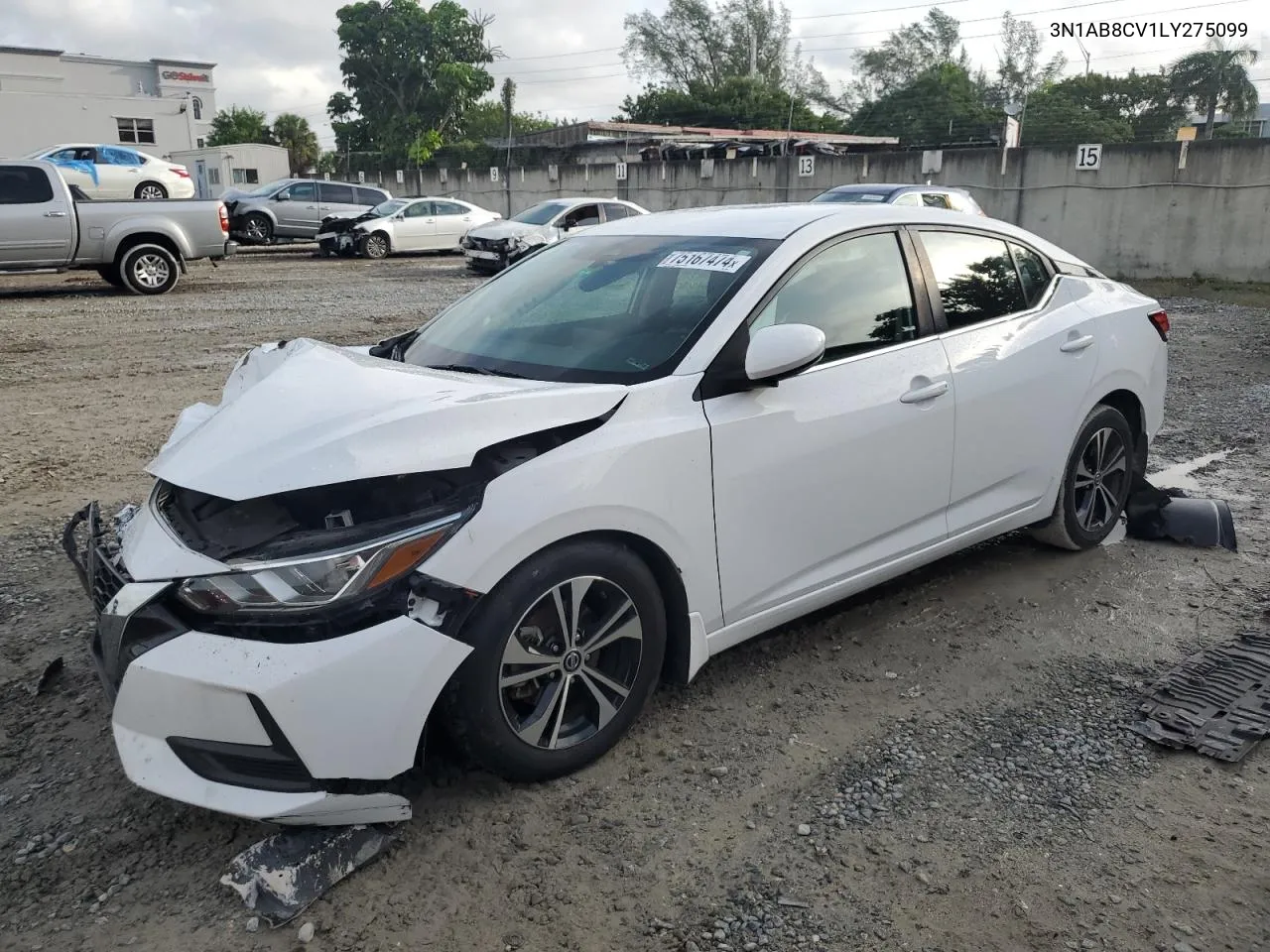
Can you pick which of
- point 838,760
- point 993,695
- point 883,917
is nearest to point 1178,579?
point 993,695

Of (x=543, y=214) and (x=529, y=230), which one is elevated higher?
(x=543, y=214)

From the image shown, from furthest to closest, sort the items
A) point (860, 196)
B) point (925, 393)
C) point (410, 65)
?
point (410, 65) < point (860, 196) < point (925, 393)

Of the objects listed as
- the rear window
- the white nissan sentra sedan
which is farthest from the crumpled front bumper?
the rear window

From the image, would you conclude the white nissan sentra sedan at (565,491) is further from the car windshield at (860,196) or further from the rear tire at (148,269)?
the rear tire at (148,269)

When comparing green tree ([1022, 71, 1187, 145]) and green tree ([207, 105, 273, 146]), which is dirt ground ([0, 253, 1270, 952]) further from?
green tree ([207, 105, 273, 146])

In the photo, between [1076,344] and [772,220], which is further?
[1076,344]

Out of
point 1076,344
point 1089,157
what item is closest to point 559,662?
point 1076,344

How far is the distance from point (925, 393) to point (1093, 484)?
1558 millimetres

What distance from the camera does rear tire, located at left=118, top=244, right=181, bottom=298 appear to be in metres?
15.0

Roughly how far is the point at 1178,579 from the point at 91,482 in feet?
19.0

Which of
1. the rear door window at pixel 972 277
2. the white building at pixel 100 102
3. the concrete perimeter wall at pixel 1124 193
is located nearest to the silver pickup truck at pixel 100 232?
the rear door window at pixel 972 277

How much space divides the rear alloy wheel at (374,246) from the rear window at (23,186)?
30.4 ft

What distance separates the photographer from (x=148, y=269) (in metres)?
15.2

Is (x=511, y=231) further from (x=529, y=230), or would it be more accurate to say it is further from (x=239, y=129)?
(x=239, y=129)
